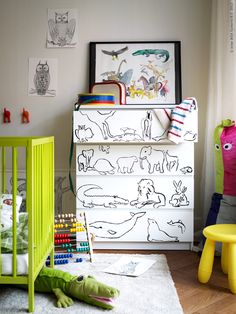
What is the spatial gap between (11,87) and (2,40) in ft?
1.20

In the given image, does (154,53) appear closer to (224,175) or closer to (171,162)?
(171,162)

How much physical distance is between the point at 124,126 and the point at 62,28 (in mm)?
1011

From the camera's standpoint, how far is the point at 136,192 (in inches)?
99.5

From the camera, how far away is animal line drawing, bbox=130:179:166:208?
99.3 inches

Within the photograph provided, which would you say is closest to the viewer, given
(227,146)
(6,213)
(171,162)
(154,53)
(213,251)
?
(6,213)

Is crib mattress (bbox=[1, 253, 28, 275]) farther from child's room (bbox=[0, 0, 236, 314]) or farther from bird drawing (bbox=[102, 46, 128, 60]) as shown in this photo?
bird drawing (bbox=[102, 46, 128, 60])

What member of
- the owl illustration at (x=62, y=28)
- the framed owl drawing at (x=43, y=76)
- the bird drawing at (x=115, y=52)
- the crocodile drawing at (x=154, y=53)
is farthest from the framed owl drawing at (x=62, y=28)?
the crocodile drawing at (x=154, y=53)

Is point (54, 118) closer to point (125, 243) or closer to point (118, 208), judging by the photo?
point (118, 208)

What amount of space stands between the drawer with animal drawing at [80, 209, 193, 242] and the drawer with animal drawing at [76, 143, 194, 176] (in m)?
0.27

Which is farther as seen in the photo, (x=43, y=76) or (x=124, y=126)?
(x=43, y=76)

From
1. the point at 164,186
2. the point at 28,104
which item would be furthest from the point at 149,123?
the point at 28,104

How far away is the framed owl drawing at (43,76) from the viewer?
9.57ft

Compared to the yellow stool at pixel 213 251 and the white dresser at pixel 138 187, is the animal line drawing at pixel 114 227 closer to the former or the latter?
the white dresser at pixel 138 187

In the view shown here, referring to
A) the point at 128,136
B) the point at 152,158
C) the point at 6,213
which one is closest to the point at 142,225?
the point at 152,158
